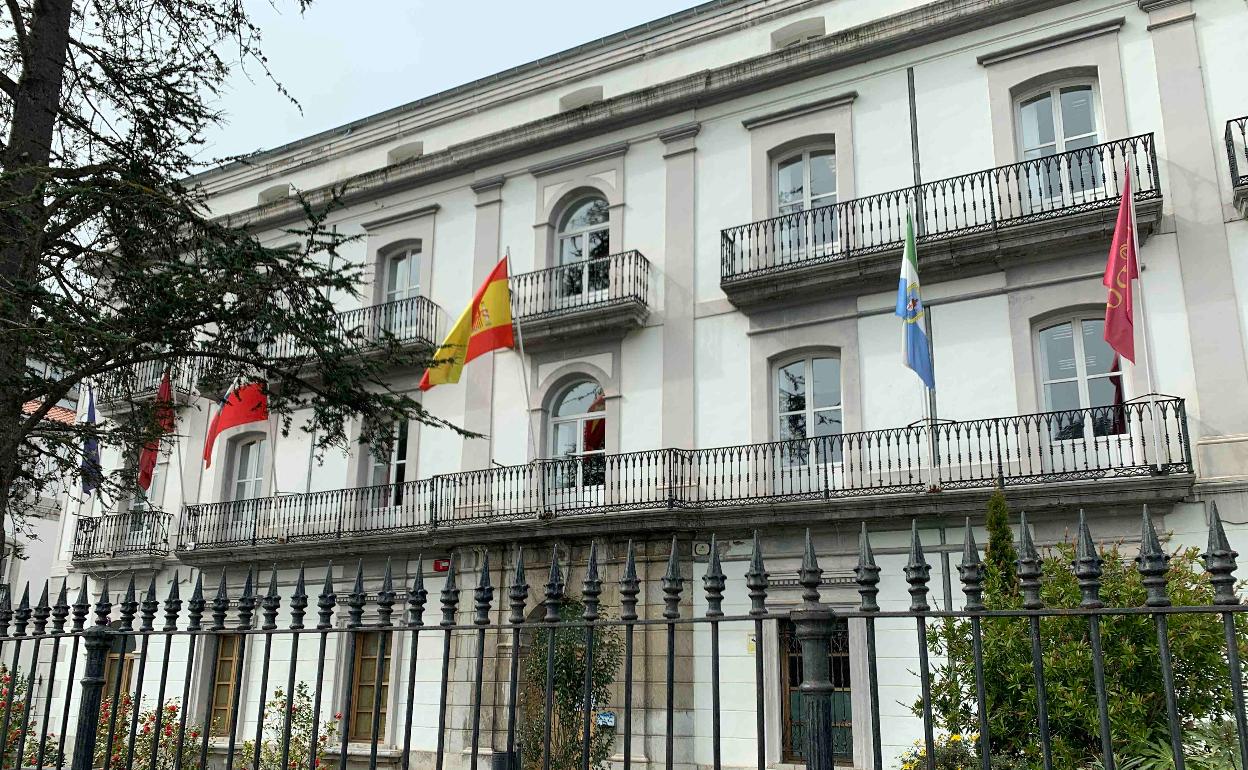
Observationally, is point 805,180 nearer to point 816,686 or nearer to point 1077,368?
point 1077,368

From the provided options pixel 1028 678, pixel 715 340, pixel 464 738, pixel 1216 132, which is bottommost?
pixel 464 738

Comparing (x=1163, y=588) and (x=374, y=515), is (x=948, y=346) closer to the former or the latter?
(x=374, y=515)

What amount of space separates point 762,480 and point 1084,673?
764 cm

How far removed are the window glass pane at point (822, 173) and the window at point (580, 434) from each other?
466 centimetres

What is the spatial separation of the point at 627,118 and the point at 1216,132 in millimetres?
8617

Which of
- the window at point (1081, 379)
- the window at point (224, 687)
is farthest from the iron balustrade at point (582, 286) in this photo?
the window at point (224, 687)

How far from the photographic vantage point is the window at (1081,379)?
12.4 metres

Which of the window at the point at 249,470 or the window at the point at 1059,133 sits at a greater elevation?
the window at the point at 1059,133

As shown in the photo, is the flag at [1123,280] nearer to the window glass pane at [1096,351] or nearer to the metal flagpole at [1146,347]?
the metal flagpole at [1146,347]

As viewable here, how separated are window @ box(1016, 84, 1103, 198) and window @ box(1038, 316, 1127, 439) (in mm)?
1814

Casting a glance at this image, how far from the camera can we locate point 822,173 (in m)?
15.7

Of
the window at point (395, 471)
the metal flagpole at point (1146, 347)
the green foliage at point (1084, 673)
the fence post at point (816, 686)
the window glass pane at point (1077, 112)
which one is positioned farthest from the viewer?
the window at point (395, 471)

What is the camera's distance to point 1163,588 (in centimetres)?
277

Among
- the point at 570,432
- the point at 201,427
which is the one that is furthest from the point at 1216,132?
the point at 201,427
